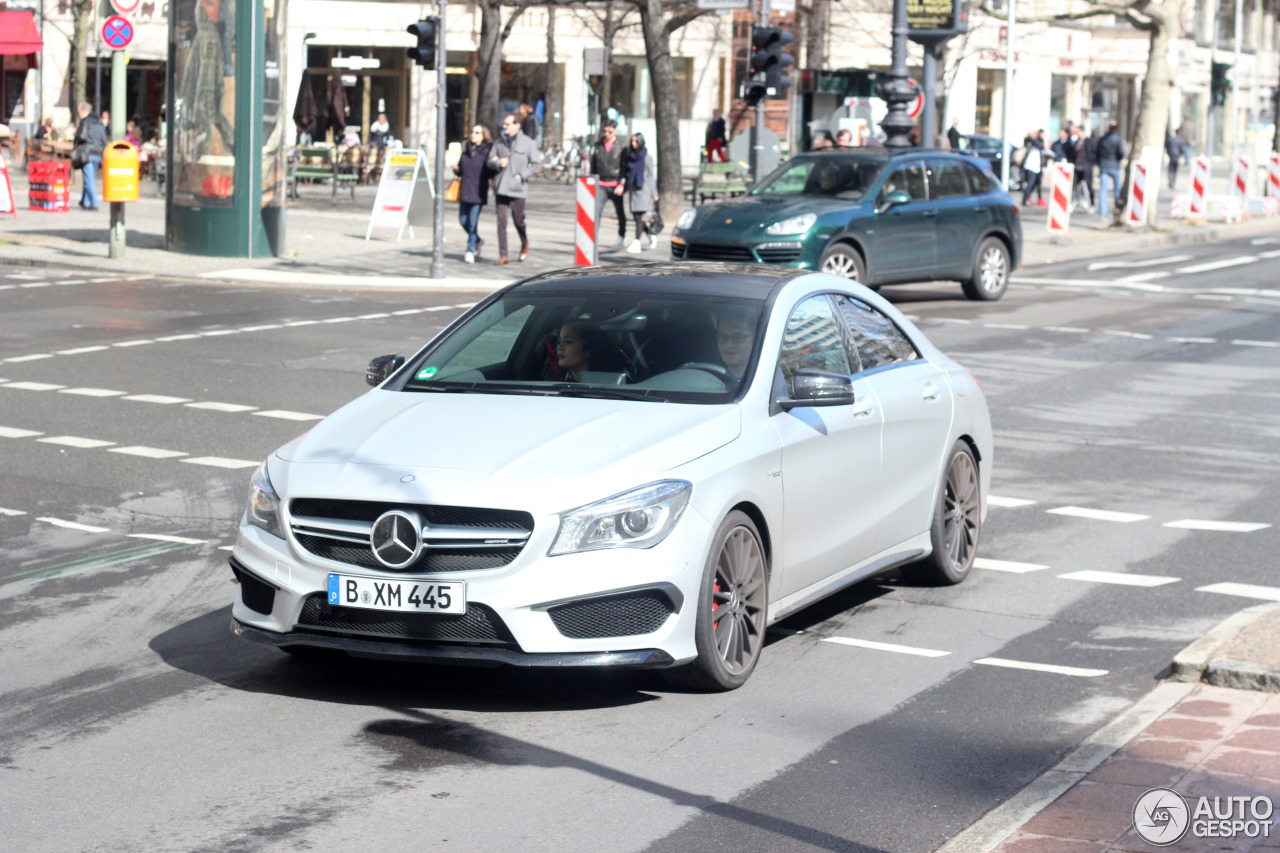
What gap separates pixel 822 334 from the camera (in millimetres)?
7301

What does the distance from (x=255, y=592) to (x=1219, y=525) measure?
5.56 meters

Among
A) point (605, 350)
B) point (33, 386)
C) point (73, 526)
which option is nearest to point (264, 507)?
point (605, 350)

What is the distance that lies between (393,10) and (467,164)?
120 feet

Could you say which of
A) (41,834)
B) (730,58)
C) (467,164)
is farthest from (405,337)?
(730,58)

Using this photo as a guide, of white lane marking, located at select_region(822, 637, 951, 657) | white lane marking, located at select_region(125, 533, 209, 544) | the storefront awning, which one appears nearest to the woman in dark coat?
white lane marking, located at select_region(125, 533, 209, 544)

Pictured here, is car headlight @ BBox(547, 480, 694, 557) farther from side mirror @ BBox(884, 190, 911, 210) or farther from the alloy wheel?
side mirror @ BBox(884, 190, 911, 210)

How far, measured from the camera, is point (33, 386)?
13.5 metres

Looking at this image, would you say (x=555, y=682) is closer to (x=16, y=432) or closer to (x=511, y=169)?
(x=16, y=432)

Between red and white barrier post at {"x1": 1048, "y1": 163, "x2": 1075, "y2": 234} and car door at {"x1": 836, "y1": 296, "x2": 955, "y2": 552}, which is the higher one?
red and white barrier post at {"x1": 1048, "y1": 163, "x2": 1075, "y2": 234}

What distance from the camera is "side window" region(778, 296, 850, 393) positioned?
696 cm

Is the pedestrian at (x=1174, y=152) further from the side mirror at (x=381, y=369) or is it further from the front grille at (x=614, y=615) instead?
the front grille at (x=614, y=615)

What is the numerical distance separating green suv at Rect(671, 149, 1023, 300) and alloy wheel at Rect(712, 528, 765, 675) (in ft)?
42.4

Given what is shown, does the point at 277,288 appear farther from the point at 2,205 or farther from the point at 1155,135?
the point at 1155,135

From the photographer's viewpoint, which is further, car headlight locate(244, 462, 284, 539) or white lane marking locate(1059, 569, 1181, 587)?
white lane marking locate(1059, 569, 1181, 587)
